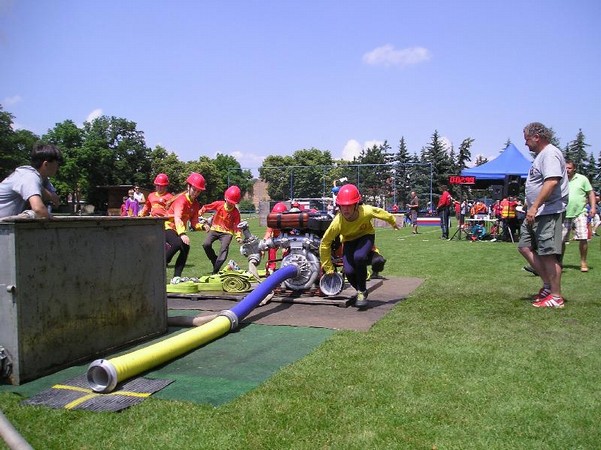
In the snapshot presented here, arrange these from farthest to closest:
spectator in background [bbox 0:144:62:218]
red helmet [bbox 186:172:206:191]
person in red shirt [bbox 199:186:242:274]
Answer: person in red shirt [bbox 199:186:242:274], red helmet [bbox 186:172:206:191], spectator in background [bbox 0:144:62:218]

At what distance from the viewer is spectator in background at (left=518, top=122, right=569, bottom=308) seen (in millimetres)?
7004

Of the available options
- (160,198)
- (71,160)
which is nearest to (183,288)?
(160,198)

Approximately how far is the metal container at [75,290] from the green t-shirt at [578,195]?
7.76 m

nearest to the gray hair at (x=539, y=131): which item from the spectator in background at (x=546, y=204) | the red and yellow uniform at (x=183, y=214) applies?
the spectator in background at (x=546, y=204)

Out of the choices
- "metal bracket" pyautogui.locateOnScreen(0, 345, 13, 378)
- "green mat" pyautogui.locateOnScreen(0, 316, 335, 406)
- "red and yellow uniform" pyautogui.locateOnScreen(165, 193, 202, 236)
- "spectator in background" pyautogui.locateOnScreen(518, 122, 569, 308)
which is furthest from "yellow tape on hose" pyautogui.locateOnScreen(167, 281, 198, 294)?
"spectator in background" pyautogui.locateOnScreen(518, 122, 569, 308)

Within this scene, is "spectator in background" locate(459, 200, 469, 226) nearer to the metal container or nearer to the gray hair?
the gray hair

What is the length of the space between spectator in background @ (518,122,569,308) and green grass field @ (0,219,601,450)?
859 mm

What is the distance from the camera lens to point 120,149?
8031 centimetres

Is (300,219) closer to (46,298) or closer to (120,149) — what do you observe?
(46,298)

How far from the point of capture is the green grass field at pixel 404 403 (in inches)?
130

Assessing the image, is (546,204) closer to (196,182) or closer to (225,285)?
(225,285)

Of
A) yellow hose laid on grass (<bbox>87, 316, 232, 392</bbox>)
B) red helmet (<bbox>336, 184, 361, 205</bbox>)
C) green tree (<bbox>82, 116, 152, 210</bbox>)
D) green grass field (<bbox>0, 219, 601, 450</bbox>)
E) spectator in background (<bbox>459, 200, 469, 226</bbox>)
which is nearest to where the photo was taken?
green grass field (<bbox>0, 219, 601, 450</bbox>)

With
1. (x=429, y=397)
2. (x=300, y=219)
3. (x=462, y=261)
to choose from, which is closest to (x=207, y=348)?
(x=429, y=397)

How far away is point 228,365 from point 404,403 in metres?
1.69
